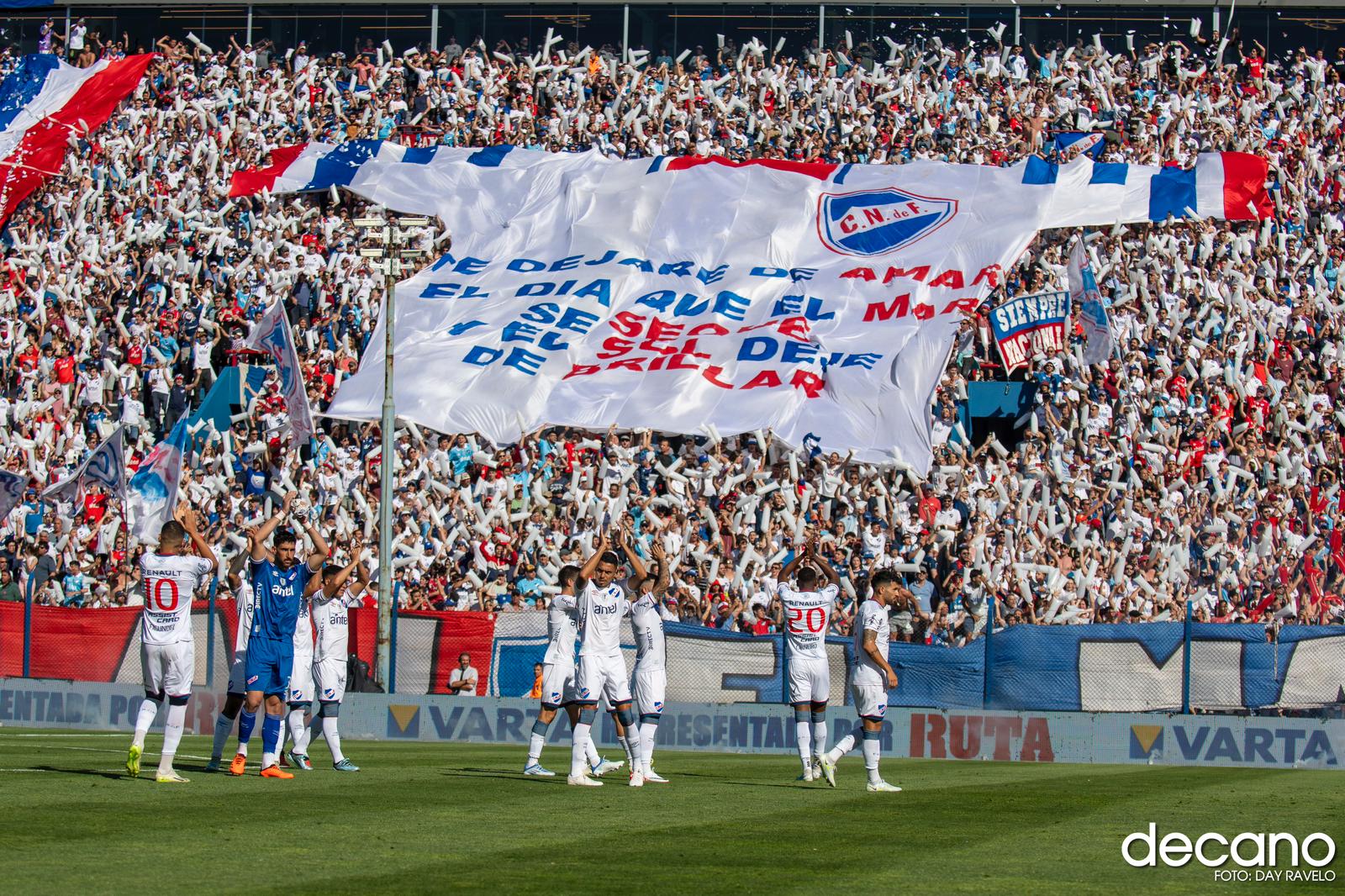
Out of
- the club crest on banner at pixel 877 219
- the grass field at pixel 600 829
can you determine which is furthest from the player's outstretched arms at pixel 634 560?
the club crest on banner at pixel 877 219

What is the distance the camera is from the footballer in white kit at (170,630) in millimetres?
15227

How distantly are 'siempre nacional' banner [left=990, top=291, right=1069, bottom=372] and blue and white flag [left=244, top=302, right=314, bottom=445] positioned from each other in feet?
41.8

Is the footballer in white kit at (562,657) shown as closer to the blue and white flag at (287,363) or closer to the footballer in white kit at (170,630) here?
the footballer in white kit at (170,630)

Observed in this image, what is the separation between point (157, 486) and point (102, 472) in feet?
3.19

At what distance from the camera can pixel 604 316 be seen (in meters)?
35.7

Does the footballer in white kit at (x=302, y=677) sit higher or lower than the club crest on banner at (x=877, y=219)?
lower

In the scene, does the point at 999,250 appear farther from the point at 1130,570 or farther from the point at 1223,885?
the point at 1223,885

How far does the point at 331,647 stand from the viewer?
1841cm

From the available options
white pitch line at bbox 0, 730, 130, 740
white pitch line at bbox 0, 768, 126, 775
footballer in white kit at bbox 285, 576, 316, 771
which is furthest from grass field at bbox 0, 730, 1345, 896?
white pitch line at bbox 0, 730, 130, 740

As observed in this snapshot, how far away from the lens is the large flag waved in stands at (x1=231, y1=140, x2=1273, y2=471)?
33.0 m

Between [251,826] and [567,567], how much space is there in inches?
224

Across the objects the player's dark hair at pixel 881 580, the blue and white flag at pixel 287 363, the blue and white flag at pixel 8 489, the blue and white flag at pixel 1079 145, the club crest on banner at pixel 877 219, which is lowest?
the player's dark hair at pixel 881 580

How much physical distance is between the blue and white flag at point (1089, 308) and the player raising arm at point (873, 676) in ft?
59.8

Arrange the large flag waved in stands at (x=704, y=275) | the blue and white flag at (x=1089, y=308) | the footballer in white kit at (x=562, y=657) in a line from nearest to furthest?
the footballer in white kit at (x=562, y=657), the large flag waved in stands at (x=704, y=275), the blue and white flag at (x=1089, y=308)
